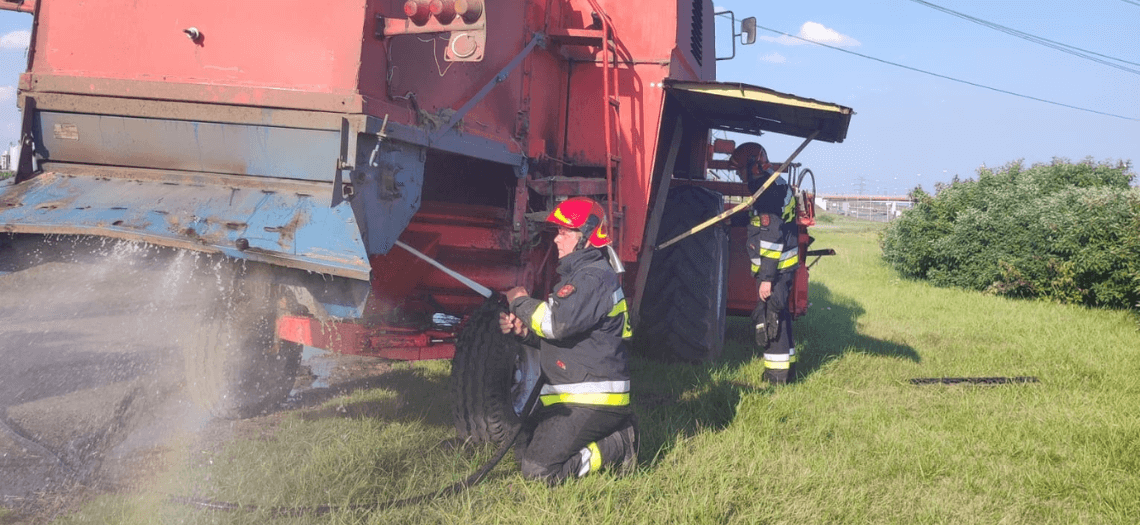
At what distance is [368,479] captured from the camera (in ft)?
11.5

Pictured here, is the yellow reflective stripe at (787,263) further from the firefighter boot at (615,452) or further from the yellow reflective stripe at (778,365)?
the firefighter boot at (615,452)

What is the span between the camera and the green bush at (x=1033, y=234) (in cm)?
961

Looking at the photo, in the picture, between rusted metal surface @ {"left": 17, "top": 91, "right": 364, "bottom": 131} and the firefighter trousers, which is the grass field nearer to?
the firefighter trousers

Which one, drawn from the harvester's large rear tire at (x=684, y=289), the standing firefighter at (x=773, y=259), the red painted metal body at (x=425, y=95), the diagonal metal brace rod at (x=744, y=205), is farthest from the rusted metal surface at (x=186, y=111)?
the standing firefighter at (x=773, y=259)

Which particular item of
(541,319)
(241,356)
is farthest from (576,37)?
(241,356)

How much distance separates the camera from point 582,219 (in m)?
3.67

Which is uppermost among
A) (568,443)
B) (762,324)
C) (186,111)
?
(186,111)

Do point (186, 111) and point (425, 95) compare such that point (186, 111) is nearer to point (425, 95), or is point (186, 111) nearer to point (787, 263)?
point (425, 95)

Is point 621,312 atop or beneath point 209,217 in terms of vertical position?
beneath

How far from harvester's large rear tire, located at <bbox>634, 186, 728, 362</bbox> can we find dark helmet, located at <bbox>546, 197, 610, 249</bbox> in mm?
2122

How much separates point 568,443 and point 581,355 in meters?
0.39

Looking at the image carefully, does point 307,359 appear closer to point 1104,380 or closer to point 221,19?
point 221,19

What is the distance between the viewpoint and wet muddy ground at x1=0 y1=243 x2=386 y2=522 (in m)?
3.07

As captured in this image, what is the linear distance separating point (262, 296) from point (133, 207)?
1.77 feet
